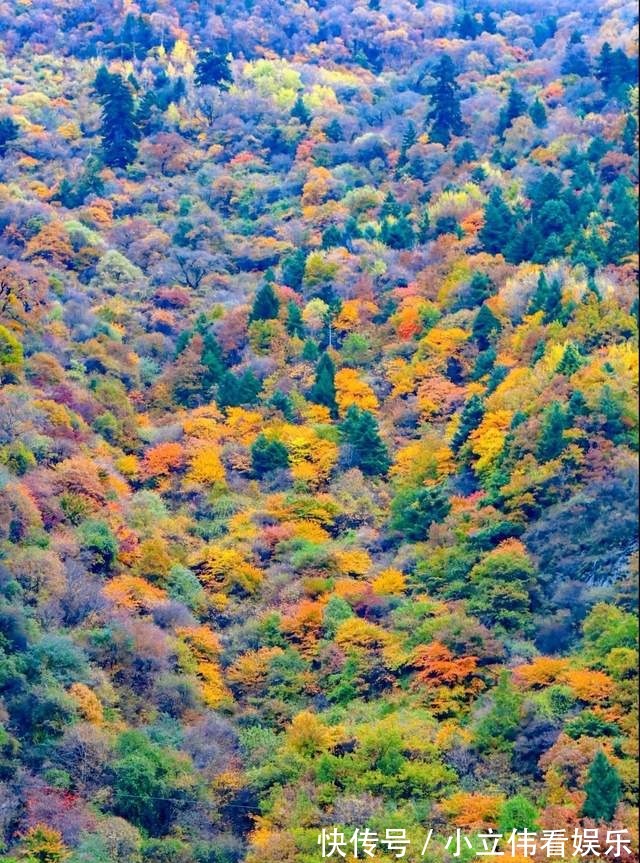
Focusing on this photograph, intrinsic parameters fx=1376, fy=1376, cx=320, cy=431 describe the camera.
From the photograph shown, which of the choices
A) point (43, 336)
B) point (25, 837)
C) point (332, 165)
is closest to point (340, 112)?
point (332, 165)

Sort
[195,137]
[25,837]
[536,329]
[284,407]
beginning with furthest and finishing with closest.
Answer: [195,137]
[284,407]
[536,329]
[25,837]

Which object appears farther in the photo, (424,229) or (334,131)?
(334,131)

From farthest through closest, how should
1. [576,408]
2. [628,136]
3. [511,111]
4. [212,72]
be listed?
1. [212,72]
2. [511,111]
3. [628,136]
4. [576,408]

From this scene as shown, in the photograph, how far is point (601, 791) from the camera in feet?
110

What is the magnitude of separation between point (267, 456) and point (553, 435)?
14.4 metres

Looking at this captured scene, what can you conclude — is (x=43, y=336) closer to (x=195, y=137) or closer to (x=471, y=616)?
(x=471, y=616)

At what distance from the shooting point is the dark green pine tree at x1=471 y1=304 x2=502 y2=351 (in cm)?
5944

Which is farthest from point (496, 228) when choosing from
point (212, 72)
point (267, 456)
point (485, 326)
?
point (212, 72)

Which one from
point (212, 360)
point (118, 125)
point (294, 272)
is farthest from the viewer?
point (118, 125)

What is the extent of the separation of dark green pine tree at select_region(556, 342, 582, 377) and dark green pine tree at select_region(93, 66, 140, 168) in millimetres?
44880

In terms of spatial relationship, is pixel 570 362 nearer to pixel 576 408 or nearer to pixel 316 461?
pixel 576 408

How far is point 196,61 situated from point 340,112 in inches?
579

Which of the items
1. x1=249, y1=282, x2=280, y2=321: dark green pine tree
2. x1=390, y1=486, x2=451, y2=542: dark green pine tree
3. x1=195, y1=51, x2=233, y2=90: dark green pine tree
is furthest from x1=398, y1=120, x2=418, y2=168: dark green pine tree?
x1=390, y1=486, x2=451, y2=542: dark green pine tree

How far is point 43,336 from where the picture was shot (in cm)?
6150
